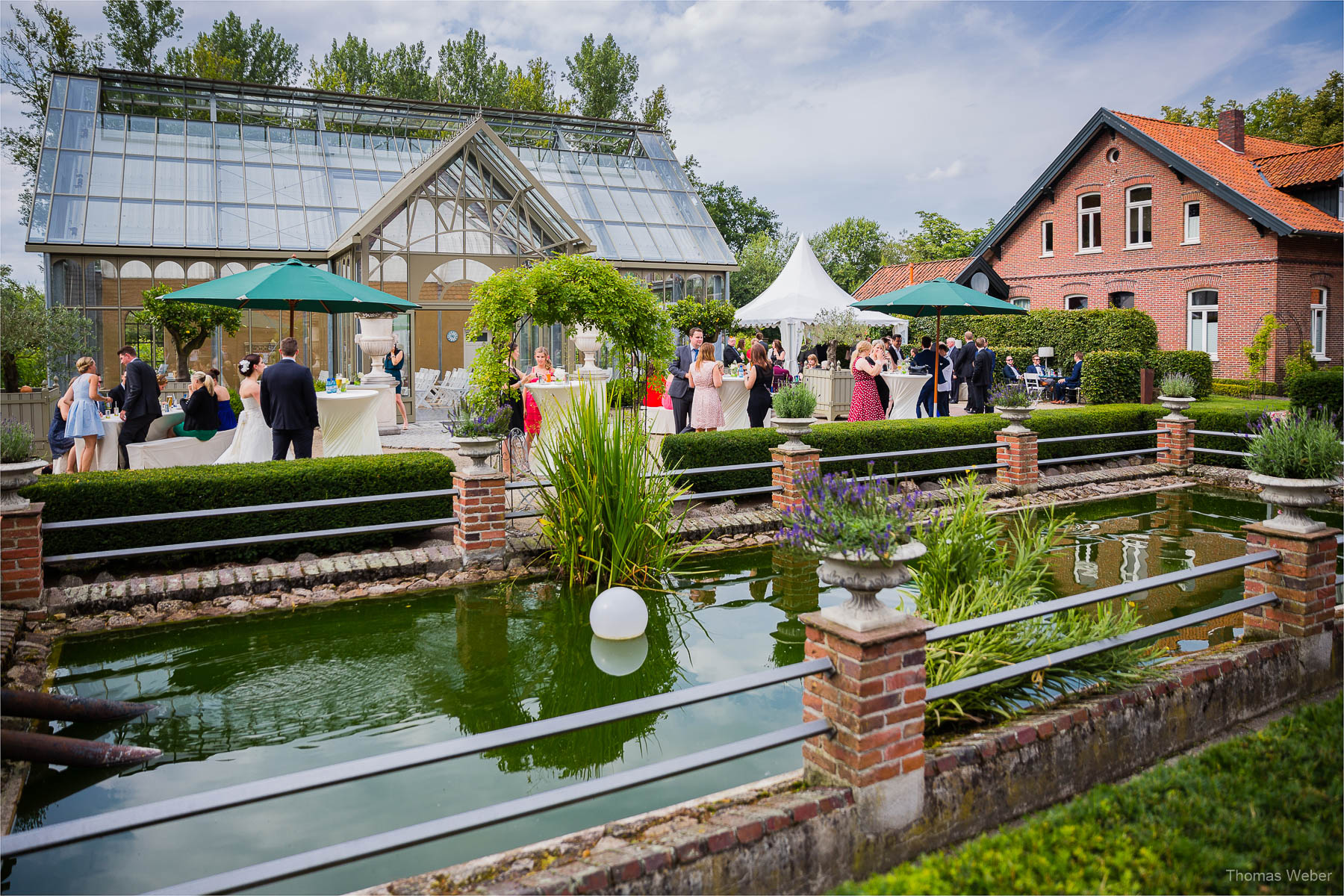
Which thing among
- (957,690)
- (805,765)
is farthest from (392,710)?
(957,690)

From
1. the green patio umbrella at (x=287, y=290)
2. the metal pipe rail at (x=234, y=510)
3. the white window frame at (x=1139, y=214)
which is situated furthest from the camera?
the white window frame at (x=1139, y=214)

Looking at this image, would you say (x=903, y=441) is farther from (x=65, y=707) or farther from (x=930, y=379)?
(x=65, y=707)

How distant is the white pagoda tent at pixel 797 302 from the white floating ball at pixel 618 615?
16.4m

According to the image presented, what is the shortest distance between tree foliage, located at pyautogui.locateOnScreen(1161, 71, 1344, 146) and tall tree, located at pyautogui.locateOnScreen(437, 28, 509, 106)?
29.3 meters

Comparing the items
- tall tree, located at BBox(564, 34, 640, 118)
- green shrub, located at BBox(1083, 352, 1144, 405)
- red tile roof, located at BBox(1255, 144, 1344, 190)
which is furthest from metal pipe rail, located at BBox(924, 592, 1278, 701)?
tall tree, located at BBox(564, 34, 640, 118)

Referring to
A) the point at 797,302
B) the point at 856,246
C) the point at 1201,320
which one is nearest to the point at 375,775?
the point at 797,302

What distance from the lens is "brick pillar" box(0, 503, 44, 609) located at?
6.12m

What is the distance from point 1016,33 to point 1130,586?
7437 millimetres

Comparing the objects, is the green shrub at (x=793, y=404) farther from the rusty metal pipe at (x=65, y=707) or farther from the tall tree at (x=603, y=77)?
the tall tree at (x=603, y=77)

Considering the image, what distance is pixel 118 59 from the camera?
3331cm

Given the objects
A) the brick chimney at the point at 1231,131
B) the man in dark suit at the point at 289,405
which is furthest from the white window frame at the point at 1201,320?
the man in dark suit at the point at 289,405

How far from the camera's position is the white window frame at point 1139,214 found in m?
25.4

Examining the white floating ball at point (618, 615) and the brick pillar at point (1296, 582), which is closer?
the brick pillar at point (1296, 582)

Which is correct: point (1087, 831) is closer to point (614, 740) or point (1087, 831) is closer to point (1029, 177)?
point (614, 740)
